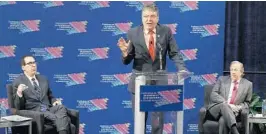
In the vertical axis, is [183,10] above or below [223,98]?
above

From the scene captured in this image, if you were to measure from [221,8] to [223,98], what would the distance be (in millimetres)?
1576

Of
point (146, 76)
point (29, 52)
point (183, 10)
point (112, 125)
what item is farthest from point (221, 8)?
point (146, 76)

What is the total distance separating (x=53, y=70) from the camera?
7309 millimetres

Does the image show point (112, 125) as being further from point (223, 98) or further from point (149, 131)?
point (149, 131)

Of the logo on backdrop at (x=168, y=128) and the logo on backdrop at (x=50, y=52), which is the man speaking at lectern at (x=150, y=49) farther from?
the logo on backdrop at (x=50, y=52)

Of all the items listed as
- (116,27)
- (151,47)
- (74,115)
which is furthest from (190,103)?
(151,47)

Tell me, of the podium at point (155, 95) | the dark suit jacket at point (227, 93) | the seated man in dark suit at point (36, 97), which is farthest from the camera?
the dark suit jacket at point (227, 93)

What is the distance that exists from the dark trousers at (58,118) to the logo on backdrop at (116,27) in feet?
5.34

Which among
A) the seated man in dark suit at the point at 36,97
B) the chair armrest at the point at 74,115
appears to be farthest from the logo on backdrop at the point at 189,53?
the seated man in dark suit at the point at 36,97

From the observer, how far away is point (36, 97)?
6254 millimetres

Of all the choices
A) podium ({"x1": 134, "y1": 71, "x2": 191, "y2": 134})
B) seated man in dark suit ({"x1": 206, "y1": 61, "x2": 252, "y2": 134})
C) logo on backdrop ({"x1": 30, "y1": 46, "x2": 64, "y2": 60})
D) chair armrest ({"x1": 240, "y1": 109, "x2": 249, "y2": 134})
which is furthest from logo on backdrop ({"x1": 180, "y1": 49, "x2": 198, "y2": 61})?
podium ({"x1": 134, "y1": 71, "x2": 191, "y2": 134})

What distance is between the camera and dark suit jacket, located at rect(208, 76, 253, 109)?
6.35 metres

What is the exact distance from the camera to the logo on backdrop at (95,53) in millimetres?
7297

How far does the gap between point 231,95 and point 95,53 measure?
6.88 ft
